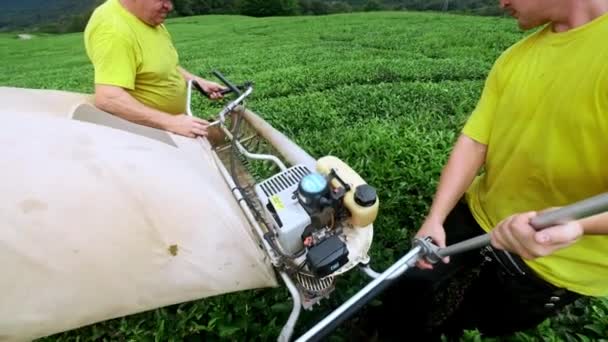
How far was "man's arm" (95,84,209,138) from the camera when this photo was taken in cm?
189

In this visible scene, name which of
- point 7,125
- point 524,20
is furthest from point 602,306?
point 7,125

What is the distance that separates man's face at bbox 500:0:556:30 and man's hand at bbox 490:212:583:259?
2.48 ft

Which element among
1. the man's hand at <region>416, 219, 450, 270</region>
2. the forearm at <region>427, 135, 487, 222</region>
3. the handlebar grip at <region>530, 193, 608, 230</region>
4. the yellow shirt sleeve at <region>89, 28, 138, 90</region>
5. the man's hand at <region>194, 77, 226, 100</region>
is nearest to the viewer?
the handlebar grip at <region>530, 193, 608, 230</region>

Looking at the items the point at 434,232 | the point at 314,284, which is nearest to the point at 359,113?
the point at 434,232

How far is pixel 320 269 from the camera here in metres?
1.14

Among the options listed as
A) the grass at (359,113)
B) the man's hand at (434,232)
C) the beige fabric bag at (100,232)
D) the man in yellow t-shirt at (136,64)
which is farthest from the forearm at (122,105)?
the man's hand at (434,232)

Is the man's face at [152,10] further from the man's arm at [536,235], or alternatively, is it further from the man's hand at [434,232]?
the man's arm at [536,235]

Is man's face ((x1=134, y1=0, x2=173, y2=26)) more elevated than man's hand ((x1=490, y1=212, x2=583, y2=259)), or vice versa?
man's face ((x1=134, y1=0, x2=173, y2=26))

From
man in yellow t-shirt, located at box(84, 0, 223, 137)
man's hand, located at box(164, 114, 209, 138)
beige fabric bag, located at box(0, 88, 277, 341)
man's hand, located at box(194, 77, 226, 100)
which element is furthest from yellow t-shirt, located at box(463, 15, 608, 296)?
man's hand, located at box(194, 77, 226, 100)

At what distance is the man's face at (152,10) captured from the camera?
2.35 meters

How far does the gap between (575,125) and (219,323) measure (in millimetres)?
1725

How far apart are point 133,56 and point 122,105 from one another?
368 mm

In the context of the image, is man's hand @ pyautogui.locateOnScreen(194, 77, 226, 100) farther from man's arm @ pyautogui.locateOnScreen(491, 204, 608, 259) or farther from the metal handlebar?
man's arm @ pyautogui.locateOnScreen(491, 204, 608, 259)

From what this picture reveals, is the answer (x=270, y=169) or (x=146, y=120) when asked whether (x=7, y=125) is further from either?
(x=270, y=169)
